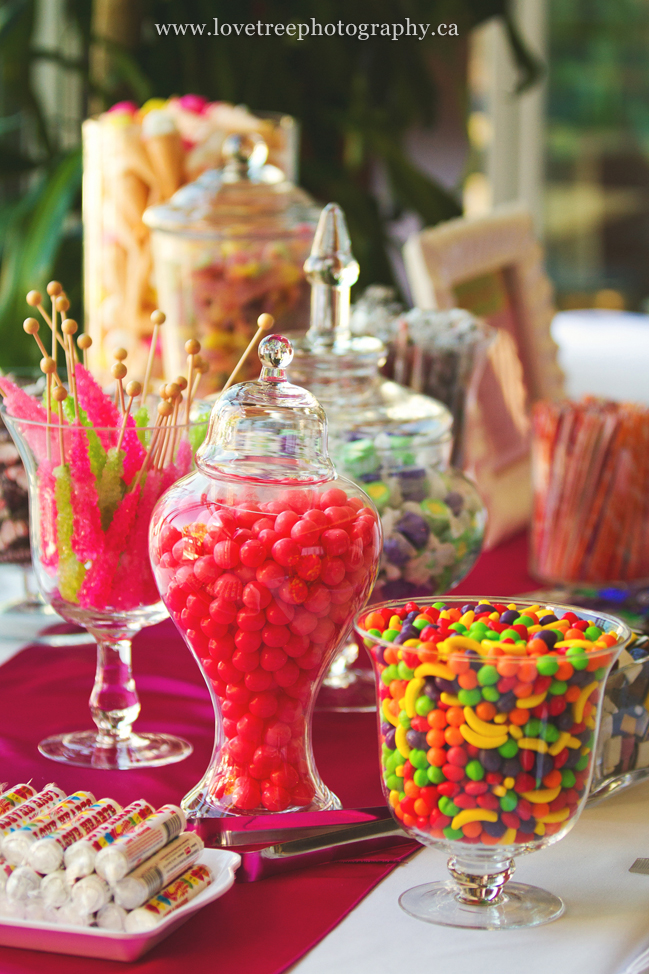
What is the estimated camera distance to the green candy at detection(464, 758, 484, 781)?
1.95 ft

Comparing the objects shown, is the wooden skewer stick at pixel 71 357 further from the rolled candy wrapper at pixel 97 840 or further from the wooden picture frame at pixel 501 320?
the wooden picture frame at pixel 501 320

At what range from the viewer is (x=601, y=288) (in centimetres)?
368

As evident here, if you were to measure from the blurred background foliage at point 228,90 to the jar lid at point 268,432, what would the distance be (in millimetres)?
1227

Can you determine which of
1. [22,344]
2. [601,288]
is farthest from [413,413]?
[601,288]

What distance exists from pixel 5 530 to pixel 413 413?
0.39 metres

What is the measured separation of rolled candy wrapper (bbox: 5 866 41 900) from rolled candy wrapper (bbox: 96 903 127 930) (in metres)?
0.04

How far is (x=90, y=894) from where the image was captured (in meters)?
0.57

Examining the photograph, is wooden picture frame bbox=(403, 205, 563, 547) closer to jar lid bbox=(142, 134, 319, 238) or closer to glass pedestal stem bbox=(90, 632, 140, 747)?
jar lid bbox=(142, 134, 319, 238)

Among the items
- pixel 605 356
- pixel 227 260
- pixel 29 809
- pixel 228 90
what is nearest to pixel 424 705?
pixel 29 809

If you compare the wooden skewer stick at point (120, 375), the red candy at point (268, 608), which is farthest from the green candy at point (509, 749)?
the wooden skewer stick at point (120, 375)

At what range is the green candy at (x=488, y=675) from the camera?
584 mm

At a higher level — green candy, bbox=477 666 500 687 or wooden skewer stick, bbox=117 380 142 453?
wooden skewer stick, bbox=117 380 142 453

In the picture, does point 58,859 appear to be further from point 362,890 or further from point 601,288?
point 601,288

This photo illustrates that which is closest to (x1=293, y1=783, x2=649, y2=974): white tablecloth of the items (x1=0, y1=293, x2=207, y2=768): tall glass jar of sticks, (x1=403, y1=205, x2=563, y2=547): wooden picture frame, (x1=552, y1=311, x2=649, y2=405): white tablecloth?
(x1=0, y1=293, x2=207, y2=768): tall glass jar of sticks
